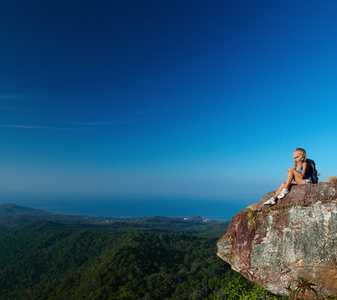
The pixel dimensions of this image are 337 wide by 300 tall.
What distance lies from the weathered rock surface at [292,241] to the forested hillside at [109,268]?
4994 millimetres

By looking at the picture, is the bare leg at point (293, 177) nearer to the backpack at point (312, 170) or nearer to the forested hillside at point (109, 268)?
the backpack at point (312, 170)

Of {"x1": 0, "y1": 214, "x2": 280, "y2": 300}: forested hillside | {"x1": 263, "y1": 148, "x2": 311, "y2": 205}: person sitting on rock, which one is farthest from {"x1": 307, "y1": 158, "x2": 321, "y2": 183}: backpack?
{"x1": 0, "y1": 214, "x2": 280, "y2": 300}: forested hillside

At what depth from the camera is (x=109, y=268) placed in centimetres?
4678

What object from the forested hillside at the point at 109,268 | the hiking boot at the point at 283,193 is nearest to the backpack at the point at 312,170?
the hiking boot at the point at 283,193

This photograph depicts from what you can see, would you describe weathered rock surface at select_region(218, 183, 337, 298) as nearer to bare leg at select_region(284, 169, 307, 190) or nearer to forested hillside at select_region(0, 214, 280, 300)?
bare leg at select_region(284, 169, 307, 190)

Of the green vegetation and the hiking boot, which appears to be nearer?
the hiking boot

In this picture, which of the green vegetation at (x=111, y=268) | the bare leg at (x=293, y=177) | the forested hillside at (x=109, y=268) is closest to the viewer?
the bare leg at (x=293, y=177)

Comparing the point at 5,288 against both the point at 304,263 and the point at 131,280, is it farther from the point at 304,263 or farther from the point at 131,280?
the point at 304,263

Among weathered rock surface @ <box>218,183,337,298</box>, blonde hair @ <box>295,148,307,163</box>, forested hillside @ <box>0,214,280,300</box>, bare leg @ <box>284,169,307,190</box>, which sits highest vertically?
blonde hair @ <box>295,148,307,163</box>

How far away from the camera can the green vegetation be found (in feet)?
120

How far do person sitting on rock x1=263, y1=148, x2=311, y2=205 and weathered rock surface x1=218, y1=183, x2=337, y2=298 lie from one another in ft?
→ 0.66

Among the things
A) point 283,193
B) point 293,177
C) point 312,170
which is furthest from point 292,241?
point 312,170

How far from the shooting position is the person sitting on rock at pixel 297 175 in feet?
22.5

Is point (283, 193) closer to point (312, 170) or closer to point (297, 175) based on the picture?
point (297, 175)
